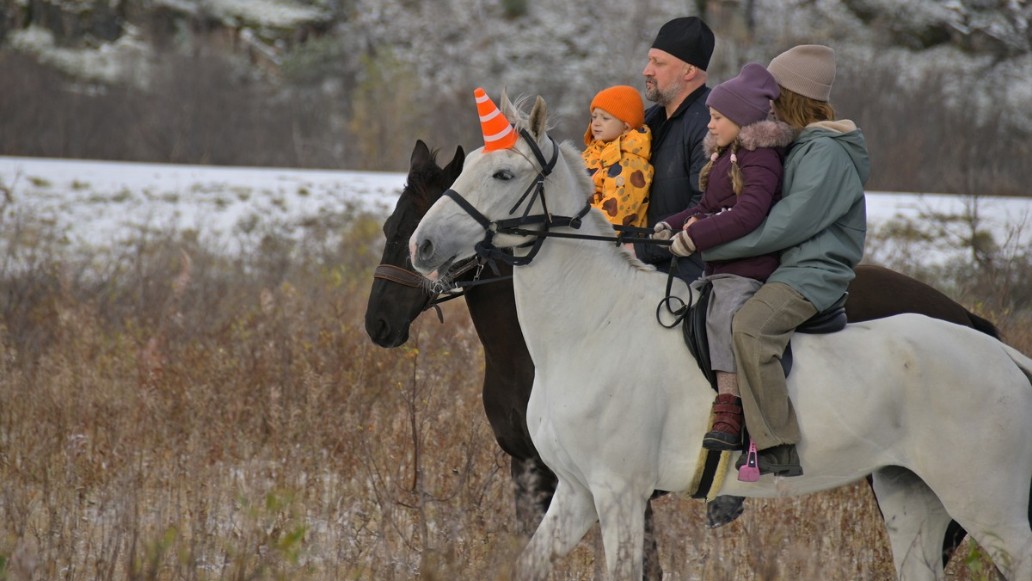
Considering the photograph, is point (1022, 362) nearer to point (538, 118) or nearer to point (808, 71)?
point (808, 71)

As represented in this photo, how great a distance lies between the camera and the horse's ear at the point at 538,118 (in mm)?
3840

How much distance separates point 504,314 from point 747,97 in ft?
4.92

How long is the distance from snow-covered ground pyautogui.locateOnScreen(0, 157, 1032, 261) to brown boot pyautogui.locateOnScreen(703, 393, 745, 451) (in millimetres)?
10526

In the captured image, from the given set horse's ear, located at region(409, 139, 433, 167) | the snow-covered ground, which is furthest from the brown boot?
the snow-covered ground

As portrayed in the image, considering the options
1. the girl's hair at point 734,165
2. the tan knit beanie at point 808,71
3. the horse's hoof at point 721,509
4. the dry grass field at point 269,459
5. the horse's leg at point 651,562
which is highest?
the tan knit beanie at point 808,71

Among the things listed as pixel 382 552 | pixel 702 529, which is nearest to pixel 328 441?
pixel 382 552

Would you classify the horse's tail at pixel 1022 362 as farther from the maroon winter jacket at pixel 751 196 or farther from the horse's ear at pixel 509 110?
the horse's ear at pixel 509 110

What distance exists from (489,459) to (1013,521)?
126 inches

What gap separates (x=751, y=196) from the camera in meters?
3.88

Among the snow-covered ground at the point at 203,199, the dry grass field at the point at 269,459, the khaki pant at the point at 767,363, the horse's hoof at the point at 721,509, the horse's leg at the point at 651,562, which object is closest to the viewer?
the khaki pant at the point at 767,363

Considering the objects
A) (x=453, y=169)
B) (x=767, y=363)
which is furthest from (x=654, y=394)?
(x=453, y=169)

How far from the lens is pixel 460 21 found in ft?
135

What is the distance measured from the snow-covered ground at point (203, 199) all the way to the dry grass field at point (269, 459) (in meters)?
4.56

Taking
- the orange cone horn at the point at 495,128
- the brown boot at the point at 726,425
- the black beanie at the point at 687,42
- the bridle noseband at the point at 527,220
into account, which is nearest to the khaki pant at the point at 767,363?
the brown boot at the point at 726,425
